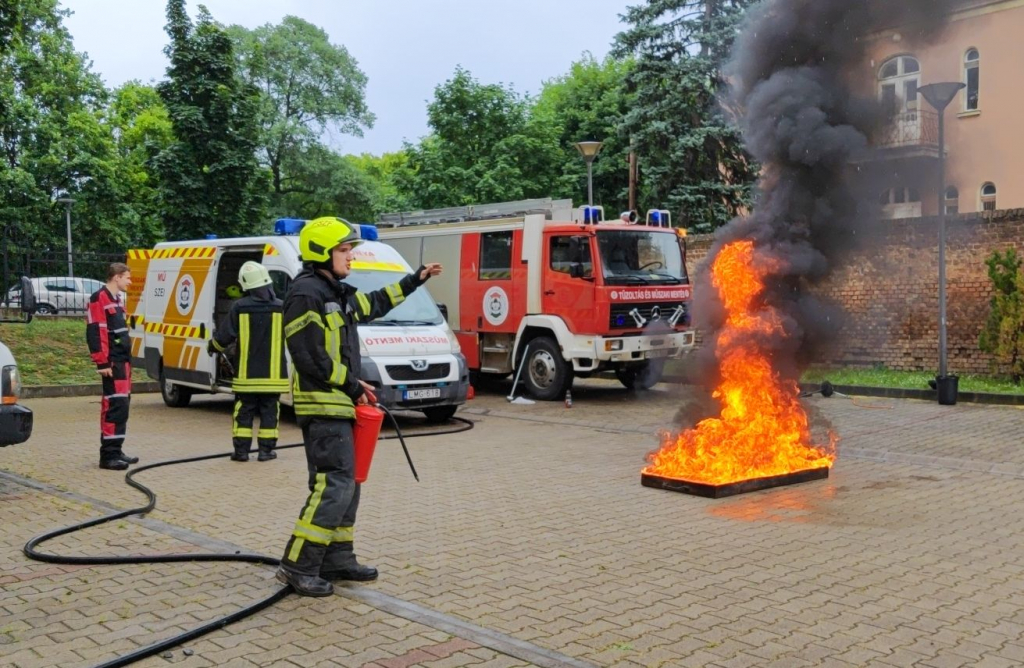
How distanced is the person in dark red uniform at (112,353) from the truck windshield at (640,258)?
24.0ft

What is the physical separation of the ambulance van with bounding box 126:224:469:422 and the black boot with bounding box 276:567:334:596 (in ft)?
19.4

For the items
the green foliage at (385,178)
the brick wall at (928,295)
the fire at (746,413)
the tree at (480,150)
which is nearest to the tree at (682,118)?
the tree at (480,150)

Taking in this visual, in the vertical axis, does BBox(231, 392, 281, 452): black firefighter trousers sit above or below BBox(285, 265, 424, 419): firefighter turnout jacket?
below

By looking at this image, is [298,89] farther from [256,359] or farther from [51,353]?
[256,359]

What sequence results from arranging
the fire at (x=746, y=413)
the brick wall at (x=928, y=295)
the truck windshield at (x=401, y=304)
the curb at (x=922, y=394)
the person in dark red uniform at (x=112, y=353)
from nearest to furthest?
the fire at (x=746, y=413), the person in dark red uniform at (x=112, y=353), the truck windshield at (x=401, y=304), the curb at (x=922, y=394), the brick wall at (x=928, y=295)

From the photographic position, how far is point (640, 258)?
1468 cm

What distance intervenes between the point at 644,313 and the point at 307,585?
10145 millimetres

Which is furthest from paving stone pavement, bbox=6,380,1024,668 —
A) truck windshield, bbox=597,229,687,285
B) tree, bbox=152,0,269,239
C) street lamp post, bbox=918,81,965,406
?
tree, bbox=152,0,269,239

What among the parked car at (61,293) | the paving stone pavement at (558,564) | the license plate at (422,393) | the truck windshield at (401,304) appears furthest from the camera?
the parked car at (61,293)

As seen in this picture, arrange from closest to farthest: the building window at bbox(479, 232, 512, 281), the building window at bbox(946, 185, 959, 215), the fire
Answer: the fire → the building window at bbox(946, 185, 959, 215) → the building window at bbox(479, 232, 512, 281)

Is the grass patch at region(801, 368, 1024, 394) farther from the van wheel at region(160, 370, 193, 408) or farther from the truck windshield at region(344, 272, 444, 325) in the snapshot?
the van wheel at region(160, 370, 193, 408)

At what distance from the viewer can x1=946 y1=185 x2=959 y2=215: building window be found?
11.0m

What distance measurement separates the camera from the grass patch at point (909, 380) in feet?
48.1

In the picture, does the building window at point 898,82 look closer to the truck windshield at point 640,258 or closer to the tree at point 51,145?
the truck windshield at point 640,258
